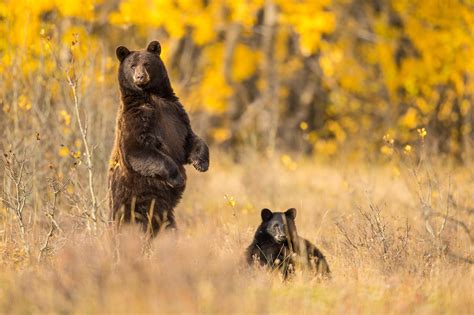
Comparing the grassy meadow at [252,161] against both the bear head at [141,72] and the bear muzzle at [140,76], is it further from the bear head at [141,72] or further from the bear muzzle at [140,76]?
the bear muzzle at [140,76]

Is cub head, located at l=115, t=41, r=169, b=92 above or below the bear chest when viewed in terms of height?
above

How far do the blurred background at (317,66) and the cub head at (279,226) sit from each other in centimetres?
630

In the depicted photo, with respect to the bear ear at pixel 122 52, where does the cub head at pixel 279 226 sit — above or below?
below

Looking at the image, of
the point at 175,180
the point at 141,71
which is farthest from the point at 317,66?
the point at 175,180

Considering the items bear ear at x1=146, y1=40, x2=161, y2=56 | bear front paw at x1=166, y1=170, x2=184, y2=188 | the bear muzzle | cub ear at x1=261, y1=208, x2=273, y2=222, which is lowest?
cub ear at x1=261, y1=208, x2=273, y2=222

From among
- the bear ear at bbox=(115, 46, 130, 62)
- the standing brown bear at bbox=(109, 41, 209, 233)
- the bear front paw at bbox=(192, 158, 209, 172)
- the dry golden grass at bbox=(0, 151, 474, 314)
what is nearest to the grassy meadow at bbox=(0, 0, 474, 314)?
the dry golden grass at bbox=(0, 151, 474, 314)

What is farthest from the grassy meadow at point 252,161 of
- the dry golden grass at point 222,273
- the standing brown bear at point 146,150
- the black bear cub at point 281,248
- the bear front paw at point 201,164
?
the bear front paw at point 201,164

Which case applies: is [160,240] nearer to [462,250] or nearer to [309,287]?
[309,287]

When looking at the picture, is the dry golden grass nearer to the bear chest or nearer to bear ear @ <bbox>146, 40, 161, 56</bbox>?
the bear chest

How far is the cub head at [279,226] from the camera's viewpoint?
750cm

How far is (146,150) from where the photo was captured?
7.22 metres

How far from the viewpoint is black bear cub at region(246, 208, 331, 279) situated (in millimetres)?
7172

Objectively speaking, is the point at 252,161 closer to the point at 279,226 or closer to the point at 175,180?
the point at 279,226

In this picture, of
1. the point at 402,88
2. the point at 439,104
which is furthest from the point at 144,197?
the point at 402,88
